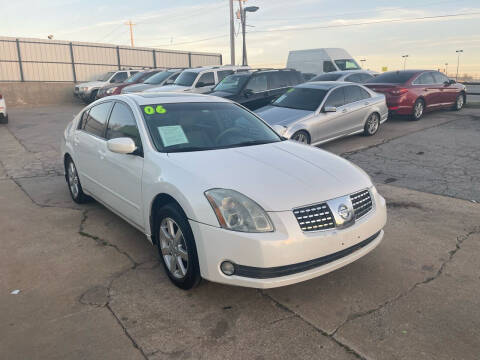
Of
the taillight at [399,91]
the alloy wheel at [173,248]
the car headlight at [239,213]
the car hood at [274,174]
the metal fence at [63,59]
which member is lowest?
the alloy wheel at [173,248]

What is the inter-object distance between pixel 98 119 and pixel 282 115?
457cm

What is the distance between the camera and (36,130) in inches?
504

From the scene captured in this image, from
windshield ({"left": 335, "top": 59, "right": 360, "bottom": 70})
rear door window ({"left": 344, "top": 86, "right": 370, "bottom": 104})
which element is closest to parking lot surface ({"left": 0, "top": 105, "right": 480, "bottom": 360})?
rear door window ({"left": 344, "top": 86, "right": 370, "bottom": 104})

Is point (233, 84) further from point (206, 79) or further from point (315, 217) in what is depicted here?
point (315, 217)

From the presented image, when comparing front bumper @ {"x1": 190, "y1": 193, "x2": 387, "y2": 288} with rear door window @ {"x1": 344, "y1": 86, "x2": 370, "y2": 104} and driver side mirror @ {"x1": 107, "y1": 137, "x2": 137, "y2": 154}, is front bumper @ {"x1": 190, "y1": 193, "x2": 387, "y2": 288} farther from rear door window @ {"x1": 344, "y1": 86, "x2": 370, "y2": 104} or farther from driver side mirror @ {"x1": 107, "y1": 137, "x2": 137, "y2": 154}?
rear door window @ {"x1": 344, "y1": 86, "x2": 370, "y2": 104}

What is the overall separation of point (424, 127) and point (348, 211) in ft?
29.2

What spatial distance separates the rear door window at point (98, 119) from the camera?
15.3ft

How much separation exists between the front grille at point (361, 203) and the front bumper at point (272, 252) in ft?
0.75

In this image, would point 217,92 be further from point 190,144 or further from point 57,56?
point 57,56

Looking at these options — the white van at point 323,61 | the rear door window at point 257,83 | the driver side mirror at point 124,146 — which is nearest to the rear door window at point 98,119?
the driver side mirror at point 124,146

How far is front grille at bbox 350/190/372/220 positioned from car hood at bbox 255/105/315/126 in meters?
4.82

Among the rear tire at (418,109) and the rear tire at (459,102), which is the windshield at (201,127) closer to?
the rear tire at (418,109)

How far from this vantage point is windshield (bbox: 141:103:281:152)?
378 cm

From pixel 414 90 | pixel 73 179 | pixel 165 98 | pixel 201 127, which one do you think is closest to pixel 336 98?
pixel 414 90
